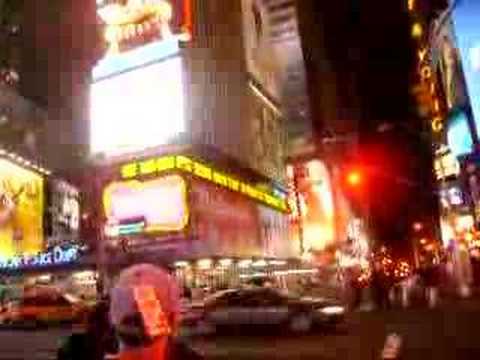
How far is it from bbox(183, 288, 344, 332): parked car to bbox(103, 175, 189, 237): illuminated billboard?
26.3 m

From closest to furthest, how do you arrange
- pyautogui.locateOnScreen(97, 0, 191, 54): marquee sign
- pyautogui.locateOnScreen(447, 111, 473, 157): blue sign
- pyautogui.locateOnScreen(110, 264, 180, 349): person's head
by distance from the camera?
pyautogui.locateOnScreen(110, 264, 180, 349): person's head → pyautogui.locateOnScreen(447, 111, 473, 157): blue sign → pyautogui.locateOnScreen(97, 0, 191, 54): marquee sign

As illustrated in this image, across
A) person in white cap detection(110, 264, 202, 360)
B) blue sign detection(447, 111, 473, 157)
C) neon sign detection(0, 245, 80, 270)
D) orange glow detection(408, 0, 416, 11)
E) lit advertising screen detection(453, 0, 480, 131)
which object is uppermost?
orange glow detection(408, 0, 416, 11)

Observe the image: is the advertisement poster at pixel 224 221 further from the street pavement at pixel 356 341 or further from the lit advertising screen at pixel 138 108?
the street pavement at pixel 356 341

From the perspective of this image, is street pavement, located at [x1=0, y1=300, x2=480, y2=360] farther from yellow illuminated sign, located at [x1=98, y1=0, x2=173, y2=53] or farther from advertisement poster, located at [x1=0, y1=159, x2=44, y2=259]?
advertisement poster, located at [x1=0, y1=159, x2=44, y2=259]

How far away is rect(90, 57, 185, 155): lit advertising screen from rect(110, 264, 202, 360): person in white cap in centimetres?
5043

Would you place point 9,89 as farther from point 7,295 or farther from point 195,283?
point 195,283

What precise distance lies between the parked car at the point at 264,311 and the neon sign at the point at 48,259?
27.7 meters

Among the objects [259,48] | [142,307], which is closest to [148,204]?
[259,48]

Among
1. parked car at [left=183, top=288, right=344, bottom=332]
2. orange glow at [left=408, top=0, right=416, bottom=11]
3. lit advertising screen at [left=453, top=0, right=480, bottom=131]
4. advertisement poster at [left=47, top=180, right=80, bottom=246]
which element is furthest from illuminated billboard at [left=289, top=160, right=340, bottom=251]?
parked car at [left=183, top=288, right=344, bottom=332]

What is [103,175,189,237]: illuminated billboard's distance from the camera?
49.9 m

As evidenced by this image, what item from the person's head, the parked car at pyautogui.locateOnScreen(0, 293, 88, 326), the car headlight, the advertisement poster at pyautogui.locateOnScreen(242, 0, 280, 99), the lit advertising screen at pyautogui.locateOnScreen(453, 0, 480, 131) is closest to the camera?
the person's head

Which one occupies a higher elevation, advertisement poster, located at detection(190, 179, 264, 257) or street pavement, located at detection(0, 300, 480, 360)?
advertisement poster, located at detection(190, 179, 264, 257)

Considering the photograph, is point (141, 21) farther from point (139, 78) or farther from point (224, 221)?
point (224, 221)

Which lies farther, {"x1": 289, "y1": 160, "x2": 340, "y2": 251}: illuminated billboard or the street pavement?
{"x1": 289, "y1": 160, "x2": 340, "y2": 251}: illuminated billboard
